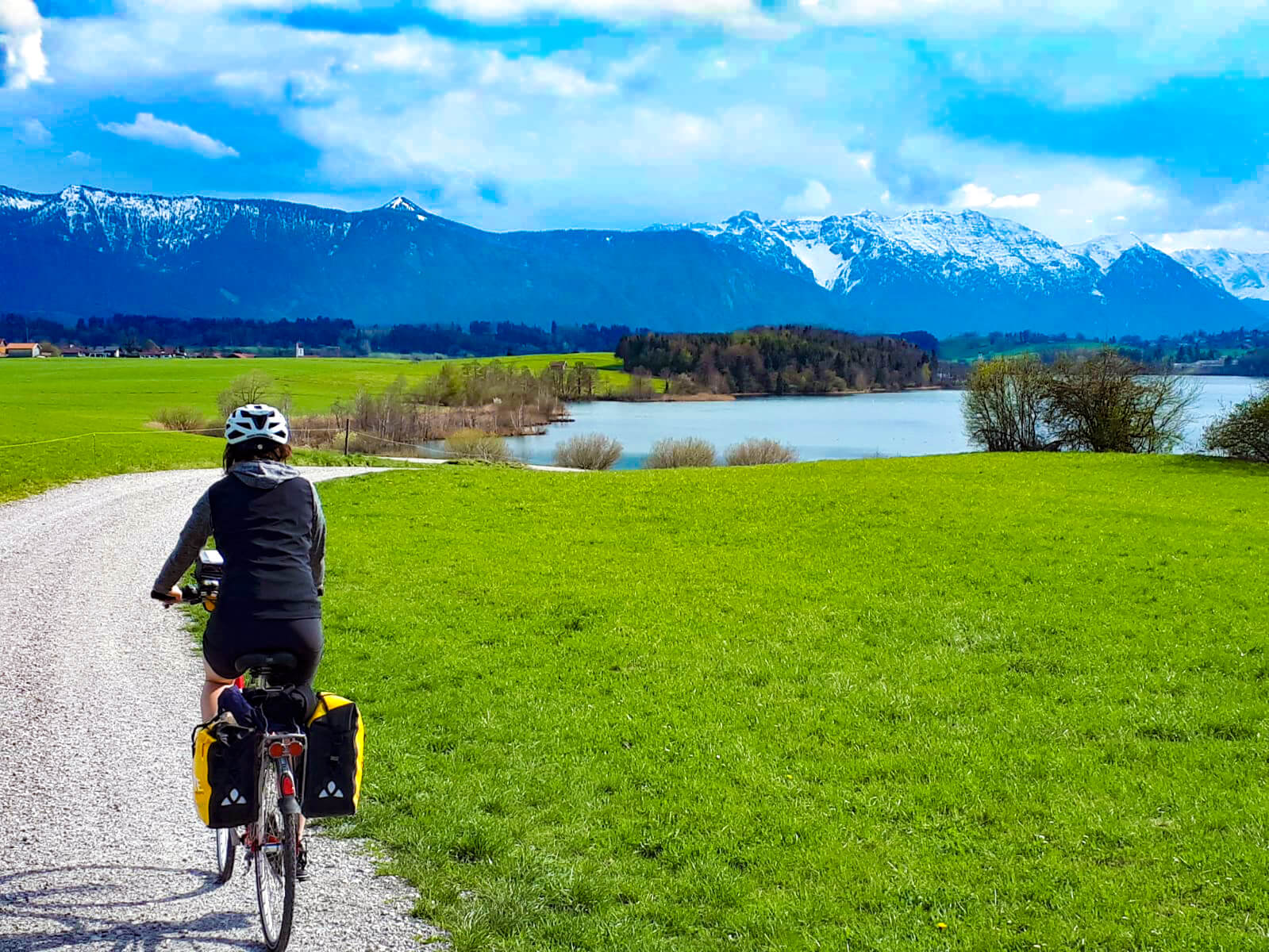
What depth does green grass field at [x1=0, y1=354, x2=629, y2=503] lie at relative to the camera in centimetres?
3476

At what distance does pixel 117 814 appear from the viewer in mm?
7359

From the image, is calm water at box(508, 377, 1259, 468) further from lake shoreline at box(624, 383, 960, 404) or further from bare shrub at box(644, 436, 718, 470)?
bare shrub at box(644, 436, 718, 470)

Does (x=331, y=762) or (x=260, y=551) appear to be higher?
(x=260, y=551)

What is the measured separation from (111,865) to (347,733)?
2508mm

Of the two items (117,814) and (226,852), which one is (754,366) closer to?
(117,814)

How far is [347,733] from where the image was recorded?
5426mm

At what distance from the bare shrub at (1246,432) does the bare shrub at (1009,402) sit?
38.1 ft

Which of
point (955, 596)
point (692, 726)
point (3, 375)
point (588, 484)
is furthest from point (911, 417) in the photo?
point (3, 375)

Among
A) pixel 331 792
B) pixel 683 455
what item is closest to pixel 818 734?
pixel 331 792

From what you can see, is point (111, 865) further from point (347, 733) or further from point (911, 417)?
point (911, 417)

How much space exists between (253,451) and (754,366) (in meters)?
181

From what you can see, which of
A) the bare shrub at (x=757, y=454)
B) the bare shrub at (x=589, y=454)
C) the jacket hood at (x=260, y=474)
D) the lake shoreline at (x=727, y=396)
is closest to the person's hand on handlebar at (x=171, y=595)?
the jacket hood at (x=260, y=474)

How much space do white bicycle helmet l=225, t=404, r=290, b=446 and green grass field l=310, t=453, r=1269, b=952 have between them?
10.2 ft

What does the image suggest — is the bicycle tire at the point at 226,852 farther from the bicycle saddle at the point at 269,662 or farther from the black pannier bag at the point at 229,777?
the bicycle saddle at the point at 269,662
